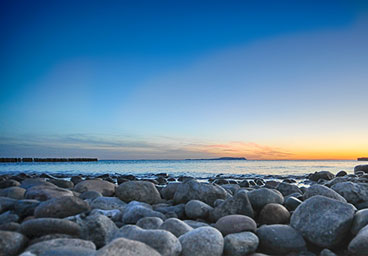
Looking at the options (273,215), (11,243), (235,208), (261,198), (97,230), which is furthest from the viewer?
(261,198)

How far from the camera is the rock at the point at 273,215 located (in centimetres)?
490

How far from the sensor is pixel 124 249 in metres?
2.59

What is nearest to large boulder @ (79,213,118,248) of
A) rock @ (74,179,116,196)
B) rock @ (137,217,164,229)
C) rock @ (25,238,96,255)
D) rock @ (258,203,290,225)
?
rock @ (137,217,164,229)

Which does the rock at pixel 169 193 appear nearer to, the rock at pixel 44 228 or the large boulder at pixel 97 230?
the large boulder at pixel 97 230

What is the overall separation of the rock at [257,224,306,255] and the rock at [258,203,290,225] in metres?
0.82

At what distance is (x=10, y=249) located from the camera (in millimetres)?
3146

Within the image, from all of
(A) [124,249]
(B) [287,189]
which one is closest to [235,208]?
(A) [124,249]

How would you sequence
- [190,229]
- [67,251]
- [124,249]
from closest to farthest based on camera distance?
[124,249]
[67,251]
[190,229]

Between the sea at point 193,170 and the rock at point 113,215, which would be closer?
the rock at point 113,215

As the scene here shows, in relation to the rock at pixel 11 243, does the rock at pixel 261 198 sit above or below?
above

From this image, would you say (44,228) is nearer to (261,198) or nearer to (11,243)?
(11,243)

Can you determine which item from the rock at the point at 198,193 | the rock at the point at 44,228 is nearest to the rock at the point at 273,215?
the rock at the point at 198,193

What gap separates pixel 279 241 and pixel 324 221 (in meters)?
0.68

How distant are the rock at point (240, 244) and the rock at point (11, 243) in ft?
7.46
